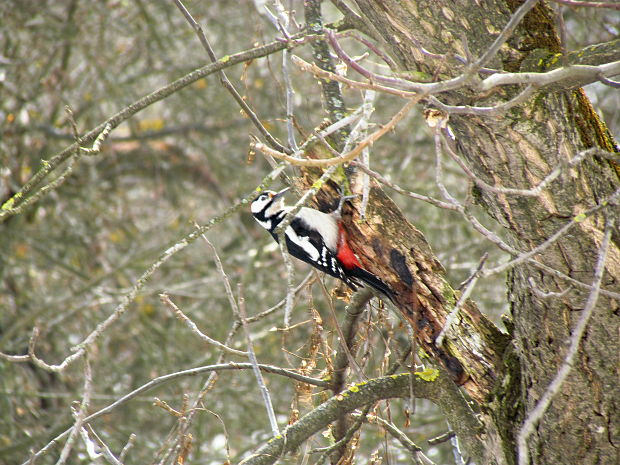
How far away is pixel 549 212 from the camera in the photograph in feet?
7.79

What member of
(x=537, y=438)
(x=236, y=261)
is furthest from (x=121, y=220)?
(x=537, y=438)

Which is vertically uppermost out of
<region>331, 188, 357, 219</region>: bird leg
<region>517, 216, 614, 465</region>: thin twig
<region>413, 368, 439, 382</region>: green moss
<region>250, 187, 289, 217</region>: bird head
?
<region>250, 187, 289, 217</region>: bird head

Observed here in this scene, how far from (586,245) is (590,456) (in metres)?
0.75

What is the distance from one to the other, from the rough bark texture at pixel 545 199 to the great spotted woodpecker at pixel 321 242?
2.35 ft

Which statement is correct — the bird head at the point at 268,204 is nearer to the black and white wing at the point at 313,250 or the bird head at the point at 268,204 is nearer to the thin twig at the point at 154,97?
the black and white wing at the point at 313,250

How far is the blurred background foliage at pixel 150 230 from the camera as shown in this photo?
6.04m

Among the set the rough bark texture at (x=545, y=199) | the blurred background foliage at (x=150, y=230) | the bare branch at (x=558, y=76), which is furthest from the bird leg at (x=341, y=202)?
the blurred background foliage at (x=150, y=230)

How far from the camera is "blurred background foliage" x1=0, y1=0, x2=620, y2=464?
19.8 ft

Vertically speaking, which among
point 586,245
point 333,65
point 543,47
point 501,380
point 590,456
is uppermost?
point 333,65

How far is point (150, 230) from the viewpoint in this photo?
7.10 metres

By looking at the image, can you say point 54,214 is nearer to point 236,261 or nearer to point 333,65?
point 236,261

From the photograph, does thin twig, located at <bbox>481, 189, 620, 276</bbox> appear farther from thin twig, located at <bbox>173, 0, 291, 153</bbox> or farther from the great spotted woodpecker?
thin twig, located at <bbox>173, 0, 291, 153</bbox>

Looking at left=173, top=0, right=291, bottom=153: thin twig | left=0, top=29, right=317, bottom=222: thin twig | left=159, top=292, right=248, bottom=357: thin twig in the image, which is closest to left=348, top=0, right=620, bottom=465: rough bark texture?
left=0, top=29, right=317, bottom=222: thin twig

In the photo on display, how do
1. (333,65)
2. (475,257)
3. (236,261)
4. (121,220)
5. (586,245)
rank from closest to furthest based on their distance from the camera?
(586,245) < (333,65) < (475,257) < (236,261) < (121,220)
